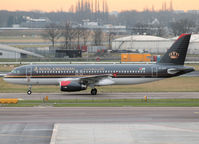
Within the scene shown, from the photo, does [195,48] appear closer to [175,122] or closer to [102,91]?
[102,91]

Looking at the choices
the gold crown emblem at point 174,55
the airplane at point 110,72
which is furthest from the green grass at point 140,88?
the gold crown emblem at point 174,55

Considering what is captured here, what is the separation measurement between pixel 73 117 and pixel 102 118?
7.77ft

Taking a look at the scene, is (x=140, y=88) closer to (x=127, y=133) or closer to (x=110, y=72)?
(x=110, y=72)

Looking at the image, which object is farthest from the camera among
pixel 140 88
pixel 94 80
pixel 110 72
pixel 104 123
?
pixel 140 88

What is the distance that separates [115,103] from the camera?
37.6 metres

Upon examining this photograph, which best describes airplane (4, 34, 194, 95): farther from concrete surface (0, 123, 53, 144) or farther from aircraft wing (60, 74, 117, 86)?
concrete surface (0, 123, 53, 144)

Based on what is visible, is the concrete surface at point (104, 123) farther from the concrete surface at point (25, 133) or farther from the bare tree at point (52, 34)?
the bare tree at point (52, 34)

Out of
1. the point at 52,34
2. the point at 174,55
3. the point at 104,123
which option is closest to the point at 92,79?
the point at 174,55

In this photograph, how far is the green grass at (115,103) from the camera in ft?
119

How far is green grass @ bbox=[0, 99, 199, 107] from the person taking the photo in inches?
1428

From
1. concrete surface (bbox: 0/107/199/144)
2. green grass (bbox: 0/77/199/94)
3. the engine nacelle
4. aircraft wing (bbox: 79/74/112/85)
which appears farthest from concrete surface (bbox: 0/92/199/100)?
concrete surface (bbox: 0/107/199/144)

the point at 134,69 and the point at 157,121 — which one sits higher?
the point at 134,69

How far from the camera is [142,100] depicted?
39375 mm

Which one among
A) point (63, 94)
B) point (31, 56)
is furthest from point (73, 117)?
point (31, 56)
